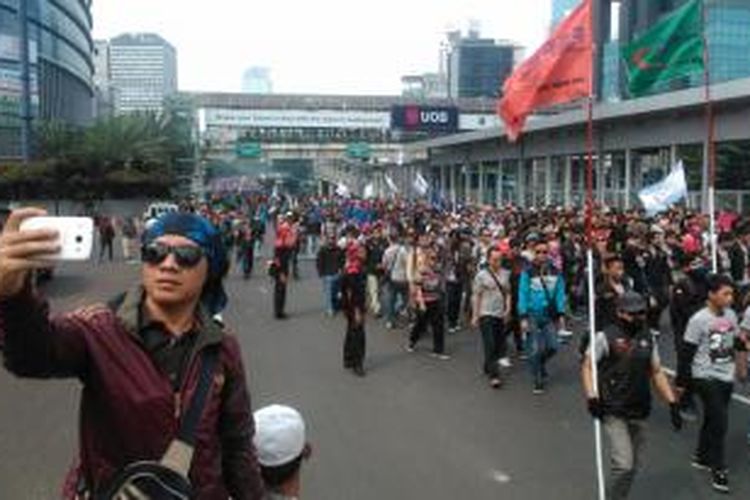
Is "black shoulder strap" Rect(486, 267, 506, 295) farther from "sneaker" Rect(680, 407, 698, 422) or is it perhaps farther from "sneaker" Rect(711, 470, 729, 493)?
"sneaker" Rect(711, 470, 729, 493)

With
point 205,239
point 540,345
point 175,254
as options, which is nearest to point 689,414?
point 540,345

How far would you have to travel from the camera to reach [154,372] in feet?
9.21

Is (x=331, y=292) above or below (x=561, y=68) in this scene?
below

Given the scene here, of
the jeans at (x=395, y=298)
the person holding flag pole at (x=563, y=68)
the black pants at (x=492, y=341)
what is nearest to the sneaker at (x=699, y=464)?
the person holding flag pole at (x=563, y=68)

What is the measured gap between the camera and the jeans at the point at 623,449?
7035 millimetres

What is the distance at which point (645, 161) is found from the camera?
135 feet

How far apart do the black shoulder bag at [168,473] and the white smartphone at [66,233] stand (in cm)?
55

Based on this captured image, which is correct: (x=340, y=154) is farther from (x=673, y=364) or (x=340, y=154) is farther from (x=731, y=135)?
(x=673, y=364)

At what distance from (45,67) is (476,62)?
5417 centimetres

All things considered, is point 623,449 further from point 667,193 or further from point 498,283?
point 667,193

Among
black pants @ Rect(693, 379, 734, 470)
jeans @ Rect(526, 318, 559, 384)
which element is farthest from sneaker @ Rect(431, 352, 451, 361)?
black pants @ Rect(693, 379, 734, 470)

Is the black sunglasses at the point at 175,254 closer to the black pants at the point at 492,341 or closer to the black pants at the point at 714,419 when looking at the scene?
the black pants at the point at 714,419

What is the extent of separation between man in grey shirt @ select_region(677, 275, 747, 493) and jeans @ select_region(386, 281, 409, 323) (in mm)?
9336

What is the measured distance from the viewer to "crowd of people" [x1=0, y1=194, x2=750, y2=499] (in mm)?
2801
